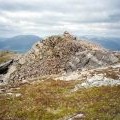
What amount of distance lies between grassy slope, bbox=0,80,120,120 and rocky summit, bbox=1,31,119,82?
19581 mm

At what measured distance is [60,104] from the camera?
35.8 metres

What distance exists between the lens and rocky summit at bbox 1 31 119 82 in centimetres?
6331

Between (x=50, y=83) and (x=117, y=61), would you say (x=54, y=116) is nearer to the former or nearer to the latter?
(x=50, y=83)

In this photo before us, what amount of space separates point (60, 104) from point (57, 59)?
3059 centimetres

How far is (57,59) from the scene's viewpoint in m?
65.9

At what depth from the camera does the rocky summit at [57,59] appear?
63.3 m

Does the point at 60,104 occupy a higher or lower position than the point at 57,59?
lower

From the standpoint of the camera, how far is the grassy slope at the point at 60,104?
3195cm

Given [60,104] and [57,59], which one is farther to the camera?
[57,59]

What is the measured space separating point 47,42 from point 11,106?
117 feet

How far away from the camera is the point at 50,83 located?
156ft

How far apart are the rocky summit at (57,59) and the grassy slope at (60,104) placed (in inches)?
771

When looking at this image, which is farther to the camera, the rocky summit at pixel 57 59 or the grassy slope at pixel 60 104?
the rocky summit at pixel 57 59

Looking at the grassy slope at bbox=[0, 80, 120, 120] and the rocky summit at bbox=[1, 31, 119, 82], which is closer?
the grassy slope at bbox=[0, 80, 120, 120]
